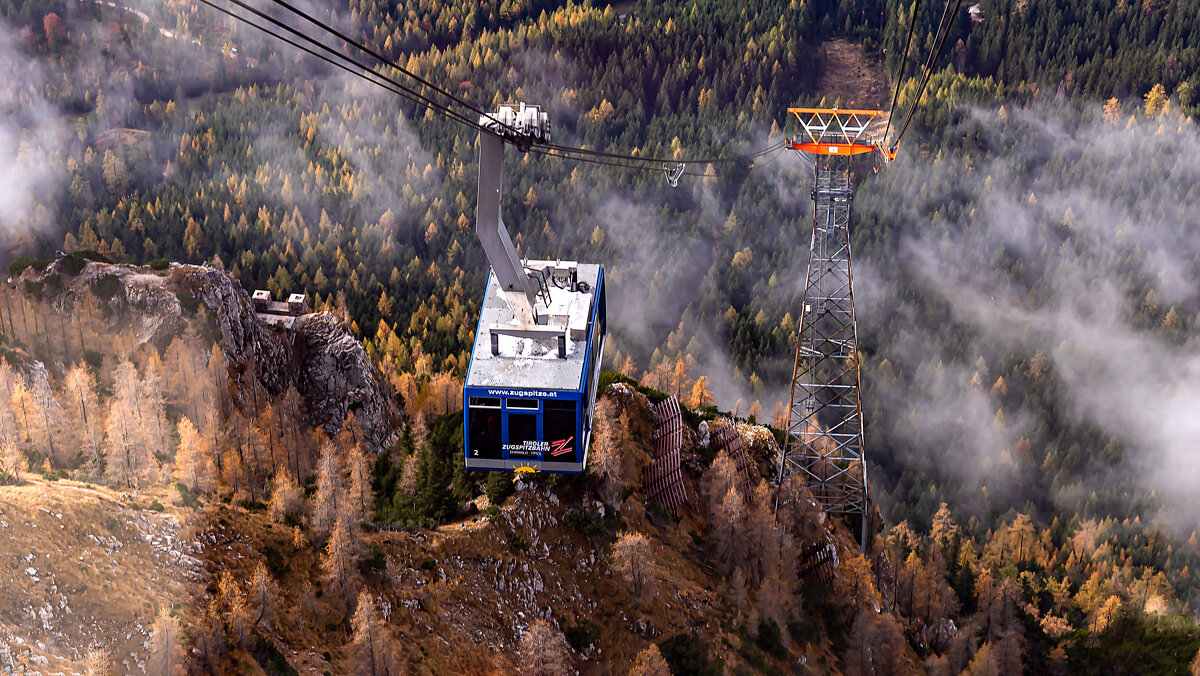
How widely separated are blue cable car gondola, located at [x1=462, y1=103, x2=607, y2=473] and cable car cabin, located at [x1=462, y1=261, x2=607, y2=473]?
1.8 inches

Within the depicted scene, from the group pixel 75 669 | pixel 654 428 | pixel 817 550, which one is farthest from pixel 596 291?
pixel 817 550

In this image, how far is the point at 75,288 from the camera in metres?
119

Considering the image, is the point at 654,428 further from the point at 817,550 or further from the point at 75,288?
the point at 75,288

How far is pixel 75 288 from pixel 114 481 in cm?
3815

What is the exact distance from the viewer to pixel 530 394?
183 ft

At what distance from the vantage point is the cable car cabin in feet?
183

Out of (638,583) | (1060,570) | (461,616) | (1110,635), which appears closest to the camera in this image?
(461,616)

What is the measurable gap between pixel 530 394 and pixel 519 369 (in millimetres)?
1666

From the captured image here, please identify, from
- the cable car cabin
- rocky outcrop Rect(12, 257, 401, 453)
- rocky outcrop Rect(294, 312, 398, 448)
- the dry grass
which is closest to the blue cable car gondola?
the cable car cabin

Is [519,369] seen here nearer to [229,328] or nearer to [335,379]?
[229,328]

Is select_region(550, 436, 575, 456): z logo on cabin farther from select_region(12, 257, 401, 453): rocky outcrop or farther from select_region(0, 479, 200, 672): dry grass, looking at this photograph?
select_region(12, 257, 401, 453): rocky outcrop

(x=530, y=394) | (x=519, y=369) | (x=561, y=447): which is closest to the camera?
(x=530, y=394)

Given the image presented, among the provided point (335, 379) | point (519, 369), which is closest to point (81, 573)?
point (519, 369)

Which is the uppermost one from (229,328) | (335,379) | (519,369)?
(519,369)
